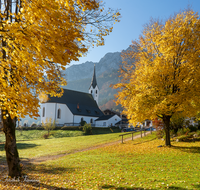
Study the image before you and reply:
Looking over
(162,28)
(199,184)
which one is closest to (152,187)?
(199,184)

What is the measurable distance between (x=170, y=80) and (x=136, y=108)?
10.1 ft

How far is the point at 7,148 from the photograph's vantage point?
23.3 feet

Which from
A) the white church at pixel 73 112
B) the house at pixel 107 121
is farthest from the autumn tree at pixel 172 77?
the house at pixel 107 121

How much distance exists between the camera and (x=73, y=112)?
157 ft

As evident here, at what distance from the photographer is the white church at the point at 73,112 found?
47.3 meters

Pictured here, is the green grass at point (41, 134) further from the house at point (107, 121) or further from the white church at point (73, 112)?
the house at point (107, 121)

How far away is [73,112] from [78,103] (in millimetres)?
5699

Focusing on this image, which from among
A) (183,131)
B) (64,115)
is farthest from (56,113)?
(183,131)

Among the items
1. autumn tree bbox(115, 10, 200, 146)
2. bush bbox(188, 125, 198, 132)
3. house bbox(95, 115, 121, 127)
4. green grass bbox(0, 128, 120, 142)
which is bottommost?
green grass bbox(0, 128, 120, 142)

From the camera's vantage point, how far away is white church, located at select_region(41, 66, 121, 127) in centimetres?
4731

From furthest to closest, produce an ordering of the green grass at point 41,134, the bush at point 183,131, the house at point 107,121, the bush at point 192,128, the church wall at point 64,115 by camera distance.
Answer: the house at point 107,121
the church wall at point 64,115
the green grass at point 41,134
the bush at point 192,128
the bush at point 183,131

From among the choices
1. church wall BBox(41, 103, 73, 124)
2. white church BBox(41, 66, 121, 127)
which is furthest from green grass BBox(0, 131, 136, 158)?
church wall BBox(41, 103, 73, 124)

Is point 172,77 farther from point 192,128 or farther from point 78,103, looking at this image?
point 78,103

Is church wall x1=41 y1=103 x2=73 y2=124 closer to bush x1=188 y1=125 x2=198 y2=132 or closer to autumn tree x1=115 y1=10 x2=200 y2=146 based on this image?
bush x1=188 y1=125 x2=198 y2=132
